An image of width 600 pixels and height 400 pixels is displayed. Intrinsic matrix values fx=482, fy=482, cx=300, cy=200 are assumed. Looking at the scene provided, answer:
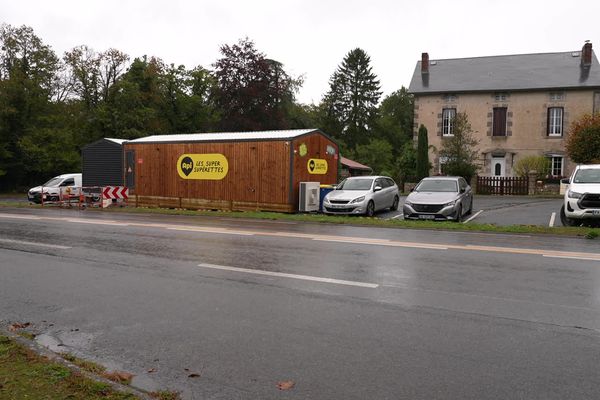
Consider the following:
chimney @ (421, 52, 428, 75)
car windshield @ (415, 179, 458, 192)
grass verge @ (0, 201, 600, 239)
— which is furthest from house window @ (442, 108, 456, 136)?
grass verge @ (0, 201, 600, 239)

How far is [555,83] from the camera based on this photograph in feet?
123

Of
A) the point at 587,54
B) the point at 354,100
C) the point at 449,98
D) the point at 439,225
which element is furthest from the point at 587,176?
the point at 354,100

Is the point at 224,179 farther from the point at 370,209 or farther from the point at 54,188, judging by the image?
the point at 54,188

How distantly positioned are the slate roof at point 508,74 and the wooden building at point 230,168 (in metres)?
21.4

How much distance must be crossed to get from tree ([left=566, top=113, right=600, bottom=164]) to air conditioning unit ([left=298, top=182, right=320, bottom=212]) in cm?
1720

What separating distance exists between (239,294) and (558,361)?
378cm

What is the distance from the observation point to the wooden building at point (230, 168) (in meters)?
20.5

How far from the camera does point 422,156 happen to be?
3847cm

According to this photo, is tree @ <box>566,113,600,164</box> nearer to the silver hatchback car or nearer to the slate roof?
the slate roof

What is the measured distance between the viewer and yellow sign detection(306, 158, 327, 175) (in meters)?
21.6

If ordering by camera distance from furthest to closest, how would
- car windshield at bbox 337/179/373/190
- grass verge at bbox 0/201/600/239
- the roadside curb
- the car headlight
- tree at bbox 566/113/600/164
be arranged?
tree at bbox 566/113/600/164 < car windshield at bbox 337/179/373/190 < the car headlight < grass verge at bbox 0/201/600/239 < the roadside curb

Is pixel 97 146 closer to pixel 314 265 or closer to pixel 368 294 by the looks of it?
pixel 314 265

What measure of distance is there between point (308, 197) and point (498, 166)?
81.3ft

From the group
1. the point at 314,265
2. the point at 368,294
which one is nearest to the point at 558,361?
the point at 368,294
